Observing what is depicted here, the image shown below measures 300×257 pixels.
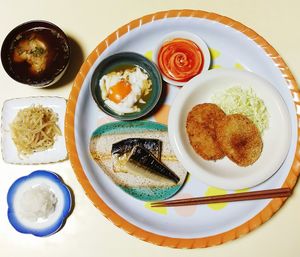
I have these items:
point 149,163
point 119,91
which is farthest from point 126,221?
point 119,91

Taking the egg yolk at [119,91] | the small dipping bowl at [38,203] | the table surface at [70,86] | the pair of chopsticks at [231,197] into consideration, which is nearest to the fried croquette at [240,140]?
the pair of chopsticks at [231,197]

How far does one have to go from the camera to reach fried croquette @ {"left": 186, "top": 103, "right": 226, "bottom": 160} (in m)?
2.51

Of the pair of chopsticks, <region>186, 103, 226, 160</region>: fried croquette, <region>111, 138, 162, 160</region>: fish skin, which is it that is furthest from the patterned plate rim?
<region>186, 103, 226, 160</region>: fried croquette

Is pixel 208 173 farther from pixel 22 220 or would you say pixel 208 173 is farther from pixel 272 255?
pixel 22 220

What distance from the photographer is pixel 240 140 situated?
250 centimetres

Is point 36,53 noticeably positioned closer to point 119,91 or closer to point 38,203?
point 119,91

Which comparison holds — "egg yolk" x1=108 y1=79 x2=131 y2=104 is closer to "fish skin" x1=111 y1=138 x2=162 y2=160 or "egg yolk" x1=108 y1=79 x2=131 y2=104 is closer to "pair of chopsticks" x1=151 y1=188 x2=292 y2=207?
"fish skin" x1=111 y1=138 x2=162 y2=160

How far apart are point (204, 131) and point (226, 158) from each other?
8.9 inches

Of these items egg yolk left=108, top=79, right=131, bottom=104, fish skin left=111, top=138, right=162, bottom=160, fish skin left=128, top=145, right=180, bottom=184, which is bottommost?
fish skin left=128, top=145, right=180, bottom=184

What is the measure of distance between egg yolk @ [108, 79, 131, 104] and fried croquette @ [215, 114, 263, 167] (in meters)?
0.63

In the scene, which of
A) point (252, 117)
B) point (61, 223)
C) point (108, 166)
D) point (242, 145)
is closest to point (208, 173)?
point (242, 145)

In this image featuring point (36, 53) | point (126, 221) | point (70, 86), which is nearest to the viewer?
point (126, 221)

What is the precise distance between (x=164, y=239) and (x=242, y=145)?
75 centimetres

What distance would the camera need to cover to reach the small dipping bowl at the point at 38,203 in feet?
8.20
